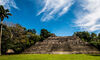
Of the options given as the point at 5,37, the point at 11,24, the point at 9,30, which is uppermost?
the point at 11,24

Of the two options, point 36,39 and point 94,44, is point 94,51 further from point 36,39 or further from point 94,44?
point 36,39

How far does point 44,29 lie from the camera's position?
44500 mm

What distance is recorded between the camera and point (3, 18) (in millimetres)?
24000

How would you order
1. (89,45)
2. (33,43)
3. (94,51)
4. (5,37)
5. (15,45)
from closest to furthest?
(94,51), (5,37), (89,45), (15,45), (33,43)

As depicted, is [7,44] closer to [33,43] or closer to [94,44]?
[33,43]

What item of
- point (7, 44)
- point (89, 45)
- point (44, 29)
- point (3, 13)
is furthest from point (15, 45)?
point (89, 45)

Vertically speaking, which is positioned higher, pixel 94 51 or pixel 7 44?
pixel 7 44

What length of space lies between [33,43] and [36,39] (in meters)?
2.13

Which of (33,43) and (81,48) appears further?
(33,43)

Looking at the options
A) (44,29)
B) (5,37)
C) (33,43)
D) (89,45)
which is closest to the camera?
(5,37)

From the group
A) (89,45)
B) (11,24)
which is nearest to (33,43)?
(11,24)

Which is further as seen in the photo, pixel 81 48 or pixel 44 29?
pixel 44 29

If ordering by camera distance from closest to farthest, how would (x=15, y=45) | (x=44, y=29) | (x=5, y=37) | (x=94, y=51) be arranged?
1. (x=94, y=51)
2. (x=5, y=37)
3. (x=15, y=45)
4. (x=44, y=29)

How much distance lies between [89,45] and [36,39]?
2045 centimetres
